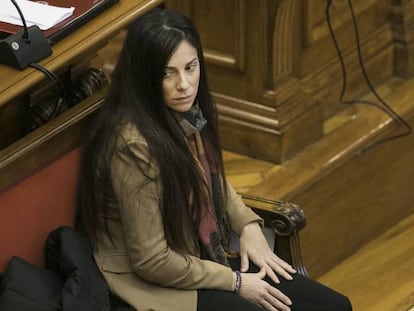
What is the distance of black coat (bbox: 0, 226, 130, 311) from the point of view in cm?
175

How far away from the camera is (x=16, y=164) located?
70.3 inches

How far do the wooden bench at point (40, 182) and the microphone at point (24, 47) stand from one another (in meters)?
0.11

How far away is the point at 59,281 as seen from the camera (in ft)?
6.02

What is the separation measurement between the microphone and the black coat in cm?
27

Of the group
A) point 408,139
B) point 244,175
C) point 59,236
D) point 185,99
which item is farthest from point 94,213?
point 408,139

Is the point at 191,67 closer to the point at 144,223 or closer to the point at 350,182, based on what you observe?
the point at 144,223

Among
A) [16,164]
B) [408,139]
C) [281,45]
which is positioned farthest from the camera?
[408,139]

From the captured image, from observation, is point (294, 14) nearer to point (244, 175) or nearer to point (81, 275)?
point (244, 175)

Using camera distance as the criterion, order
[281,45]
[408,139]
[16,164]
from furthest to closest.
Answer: [408,139]
[281,45]
[16,164]

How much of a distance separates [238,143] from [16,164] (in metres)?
0.97

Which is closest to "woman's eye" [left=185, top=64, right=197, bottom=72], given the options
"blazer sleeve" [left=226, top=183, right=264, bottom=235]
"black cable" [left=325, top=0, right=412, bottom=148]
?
"blazer sleeve" [left=226, top=183, right=264, bottom=235]

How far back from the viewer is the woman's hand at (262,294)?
1.94 metres

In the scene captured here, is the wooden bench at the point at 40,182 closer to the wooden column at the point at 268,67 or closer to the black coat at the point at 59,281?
the black coat at the point at 59,281

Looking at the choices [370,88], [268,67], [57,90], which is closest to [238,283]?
[57,90]
